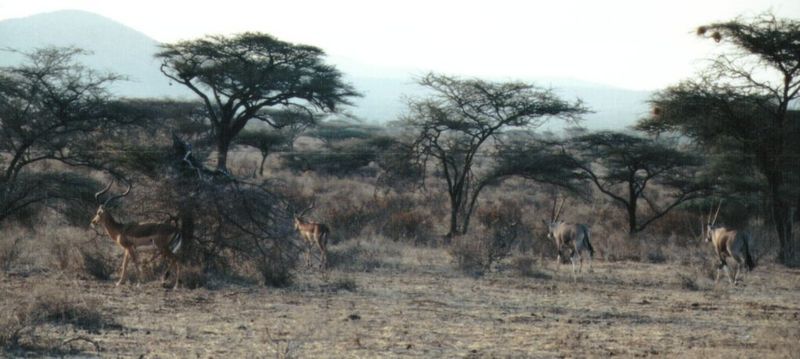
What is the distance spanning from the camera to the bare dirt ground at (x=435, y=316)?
1003 centimetres

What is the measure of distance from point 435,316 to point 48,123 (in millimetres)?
9869

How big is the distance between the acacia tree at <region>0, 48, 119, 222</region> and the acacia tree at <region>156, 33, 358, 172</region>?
27.4 ft

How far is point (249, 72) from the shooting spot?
27906 mm

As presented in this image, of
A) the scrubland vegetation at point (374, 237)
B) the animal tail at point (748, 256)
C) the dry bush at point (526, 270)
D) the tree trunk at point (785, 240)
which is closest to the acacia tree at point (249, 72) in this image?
the scrubland vegetation at point (374, 237)

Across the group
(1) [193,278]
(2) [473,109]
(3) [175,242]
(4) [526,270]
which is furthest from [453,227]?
(3) [175,242]

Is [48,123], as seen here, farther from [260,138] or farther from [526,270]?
[260,138]

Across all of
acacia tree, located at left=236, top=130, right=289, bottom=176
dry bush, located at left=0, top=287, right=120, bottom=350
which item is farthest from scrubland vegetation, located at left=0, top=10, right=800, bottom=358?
acacia tree, located at left=236, top=130, right=289, bottom=176

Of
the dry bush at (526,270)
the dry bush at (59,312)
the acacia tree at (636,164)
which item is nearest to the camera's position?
the dry bush at (59,312)

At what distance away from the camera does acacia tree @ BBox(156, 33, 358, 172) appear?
28156 mm

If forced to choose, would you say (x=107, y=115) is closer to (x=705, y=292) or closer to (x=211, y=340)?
(x=211, y=340)

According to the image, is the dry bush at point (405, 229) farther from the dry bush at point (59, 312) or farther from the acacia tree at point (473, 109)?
the dry bush at point (59, 312)

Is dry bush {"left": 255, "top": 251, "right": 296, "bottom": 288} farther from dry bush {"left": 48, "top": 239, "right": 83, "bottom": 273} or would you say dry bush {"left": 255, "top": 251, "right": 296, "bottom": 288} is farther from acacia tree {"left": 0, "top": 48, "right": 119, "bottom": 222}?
acacia tree {"left": 0, "top": 48, "right": 119, "bottom": 222}

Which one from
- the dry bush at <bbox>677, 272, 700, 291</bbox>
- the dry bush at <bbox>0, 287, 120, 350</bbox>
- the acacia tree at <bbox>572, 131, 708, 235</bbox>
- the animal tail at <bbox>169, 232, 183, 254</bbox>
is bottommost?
the dry bush at <bbox>0, 287, 120, 350</bbox>

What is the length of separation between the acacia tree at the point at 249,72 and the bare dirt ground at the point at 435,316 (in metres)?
11.8
